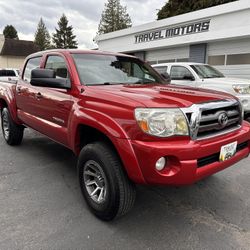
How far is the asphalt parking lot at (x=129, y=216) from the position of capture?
8.13 feet

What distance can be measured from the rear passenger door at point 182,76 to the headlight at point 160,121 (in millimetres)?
5956

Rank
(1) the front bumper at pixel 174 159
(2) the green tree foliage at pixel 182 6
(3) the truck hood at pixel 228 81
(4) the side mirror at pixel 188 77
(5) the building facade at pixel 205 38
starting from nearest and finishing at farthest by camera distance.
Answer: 1. (1) the front bumper at pixel 174 159
2. (3) the truck hood at pixel 228 81
3. (4) the side mirror at pixel 188 77
4. (5) the building facade at pixel 205 38
5. (2) the green tree foliage at pixel 182 6

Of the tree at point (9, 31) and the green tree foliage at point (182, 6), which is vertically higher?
the tree at point (9, 31)

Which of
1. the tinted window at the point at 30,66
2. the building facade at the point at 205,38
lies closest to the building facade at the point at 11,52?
the building facade at the point at 205,38

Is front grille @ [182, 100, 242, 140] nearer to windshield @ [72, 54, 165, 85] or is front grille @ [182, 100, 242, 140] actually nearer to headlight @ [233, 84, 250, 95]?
windshield @ [72, 54, 165, 85]

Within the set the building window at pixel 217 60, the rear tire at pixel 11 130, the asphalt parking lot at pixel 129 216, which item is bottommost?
the asphalt parking lot at pixel 129 216

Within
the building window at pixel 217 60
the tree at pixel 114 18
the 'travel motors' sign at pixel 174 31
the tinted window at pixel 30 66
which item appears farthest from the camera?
the tree at pixel 114 18

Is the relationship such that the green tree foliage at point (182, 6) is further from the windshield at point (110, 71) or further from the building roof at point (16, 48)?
the building roof at point (16, 48)

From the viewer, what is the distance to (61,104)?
337 cm

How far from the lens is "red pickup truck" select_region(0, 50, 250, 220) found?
2328 millimetres

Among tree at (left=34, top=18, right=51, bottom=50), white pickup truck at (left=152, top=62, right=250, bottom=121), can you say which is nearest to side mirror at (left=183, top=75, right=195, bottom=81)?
white pickup truck at (left=152, top=62, right=250, bottom=121)

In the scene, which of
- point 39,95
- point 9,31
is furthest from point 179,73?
point 9,31

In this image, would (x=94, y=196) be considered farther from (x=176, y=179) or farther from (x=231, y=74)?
(x=231, y=74)

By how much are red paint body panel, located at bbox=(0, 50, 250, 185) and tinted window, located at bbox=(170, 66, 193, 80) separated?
5436mm
